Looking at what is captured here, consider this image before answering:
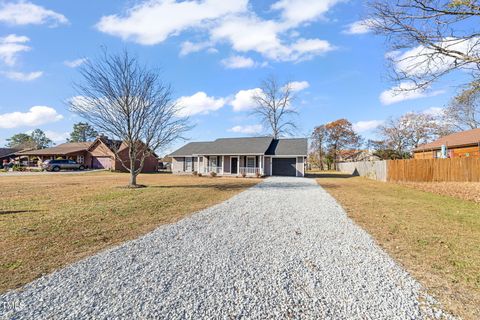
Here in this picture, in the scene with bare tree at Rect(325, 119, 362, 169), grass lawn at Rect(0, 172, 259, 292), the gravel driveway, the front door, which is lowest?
the gravel driveway

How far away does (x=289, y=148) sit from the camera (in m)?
28.2

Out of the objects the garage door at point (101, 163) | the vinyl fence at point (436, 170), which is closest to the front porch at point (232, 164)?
the vinyl fence at point (436, 170)

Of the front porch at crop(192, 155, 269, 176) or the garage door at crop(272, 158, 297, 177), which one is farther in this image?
the garage door at crop(272, 158, 297, 177)

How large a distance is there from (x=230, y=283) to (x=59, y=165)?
38.0 metres

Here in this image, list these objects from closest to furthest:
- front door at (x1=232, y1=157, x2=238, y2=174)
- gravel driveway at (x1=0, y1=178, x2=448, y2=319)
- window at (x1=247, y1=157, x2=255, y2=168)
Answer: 1. gravel driveway at (x1=0, y1=178, x2=448, y2=319)
2. window at (x1=247, y1=157, x2=255, y2=168)
3. front door at (x1=232, y1=157, x2=238, y2=174)

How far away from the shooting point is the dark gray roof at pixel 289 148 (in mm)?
26938

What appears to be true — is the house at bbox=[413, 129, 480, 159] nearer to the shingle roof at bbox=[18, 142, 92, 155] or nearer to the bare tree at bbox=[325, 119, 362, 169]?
the bare tree at bbox=[325, 119, 362, 169]

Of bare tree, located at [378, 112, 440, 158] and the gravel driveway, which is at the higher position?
bare tree, located at [378, 112, 440, 158]

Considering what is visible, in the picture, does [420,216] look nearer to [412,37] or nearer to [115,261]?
[412,37]

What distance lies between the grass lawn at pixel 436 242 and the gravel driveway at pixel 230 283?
0.98 feet

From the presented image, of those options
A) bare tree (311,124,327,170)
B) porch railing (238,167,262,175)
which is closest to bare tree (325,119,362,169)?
bare tree (311,124,327,170)

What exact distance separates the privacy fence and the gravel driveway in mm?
14944

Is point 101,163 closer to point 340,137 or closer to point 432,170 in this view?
point 432,170

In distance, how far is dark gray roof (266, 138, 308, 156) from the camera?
2694 centimetres
